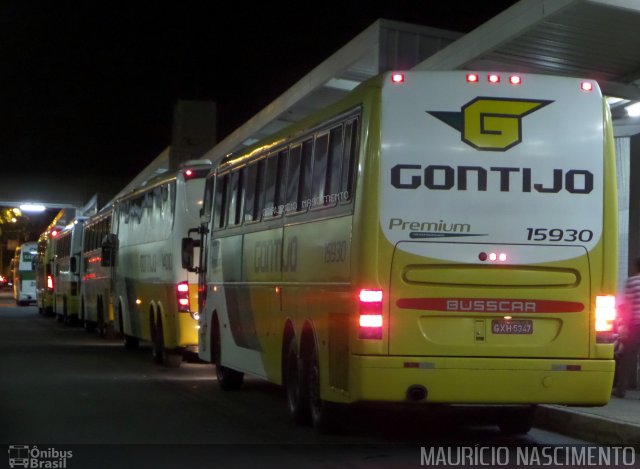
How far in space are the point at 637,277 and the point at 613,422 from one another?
3265 millimetres

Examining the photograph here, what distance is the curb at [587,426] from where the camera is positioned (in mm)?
11383

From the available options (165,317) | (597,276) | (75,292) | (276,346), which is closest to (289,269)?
(276,346)

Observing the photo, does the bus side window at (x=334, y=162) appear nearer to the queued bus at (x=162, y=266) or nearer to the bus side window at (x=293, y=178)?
the bus side window at (x=293, y=178)

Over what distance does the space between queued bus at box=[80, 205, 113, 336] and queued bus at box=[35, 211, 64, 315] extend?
10.2m

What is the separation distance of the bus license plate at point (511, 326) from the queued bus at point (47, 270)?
34.9 meters

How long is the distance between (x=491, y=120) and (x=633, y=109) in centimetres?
665

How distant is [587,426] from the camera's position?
1212 centimetres

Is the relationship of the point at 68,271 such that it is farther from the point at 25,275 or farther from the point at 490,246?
the point at 490,246

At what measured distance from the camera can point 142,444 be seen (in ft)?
36.9

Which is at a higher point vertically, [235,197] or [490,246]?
[235,197]

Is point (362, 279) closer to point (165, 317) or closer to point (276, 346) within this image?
point (276, 346)
